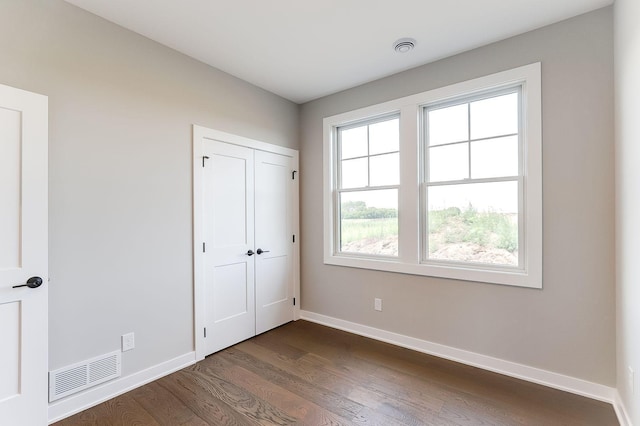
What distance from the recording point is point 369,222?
3404 millimetres

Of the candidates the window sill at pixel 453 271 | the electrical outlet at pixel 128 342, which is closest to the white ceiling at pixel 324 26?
the window sill at pixel 453 271

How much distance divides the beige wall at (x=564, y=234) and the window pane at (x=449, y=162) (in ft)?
1.96

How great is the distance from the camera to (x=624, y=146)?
1831 mm

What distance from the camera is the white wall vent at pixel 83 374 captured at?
1.94 m

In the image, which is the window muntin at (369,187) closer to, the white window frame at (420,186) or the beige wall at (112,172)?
the white window frame at (420,186)

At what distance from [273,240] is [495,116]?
2593 millimetres

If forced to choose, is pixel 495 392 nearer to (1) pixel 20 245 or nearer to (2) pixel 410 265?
(2) pixel 410 265

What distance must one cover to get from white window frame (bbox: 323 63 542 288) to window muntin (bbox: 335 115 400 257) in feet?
0.28

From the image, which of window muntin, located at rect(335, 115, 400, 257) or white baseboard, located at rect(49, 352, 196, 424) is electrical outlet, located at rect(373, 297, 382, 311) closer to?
window muntin, located at rect(335, 115, 400, 257)

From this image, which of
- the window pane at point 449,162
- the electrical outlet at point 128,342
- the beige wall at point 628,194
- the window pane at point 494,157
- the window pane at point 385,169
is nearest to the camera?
the beige wall at point 628,194

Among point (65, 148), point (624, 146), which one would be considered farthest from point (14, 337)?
point (624, 146)

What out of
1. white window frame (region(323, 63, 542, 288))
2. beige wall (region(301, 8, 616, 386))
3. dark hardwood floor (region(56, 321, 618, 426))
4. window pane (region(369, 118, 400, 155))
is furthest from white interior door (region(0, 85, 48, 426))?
beige wall (region(301, 8, 616, 386))

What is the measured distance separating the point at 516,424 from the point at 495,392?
34 cm

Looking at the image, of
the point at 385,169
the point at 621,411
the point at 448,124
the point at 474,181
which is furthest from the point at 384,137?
the point at 621,411
